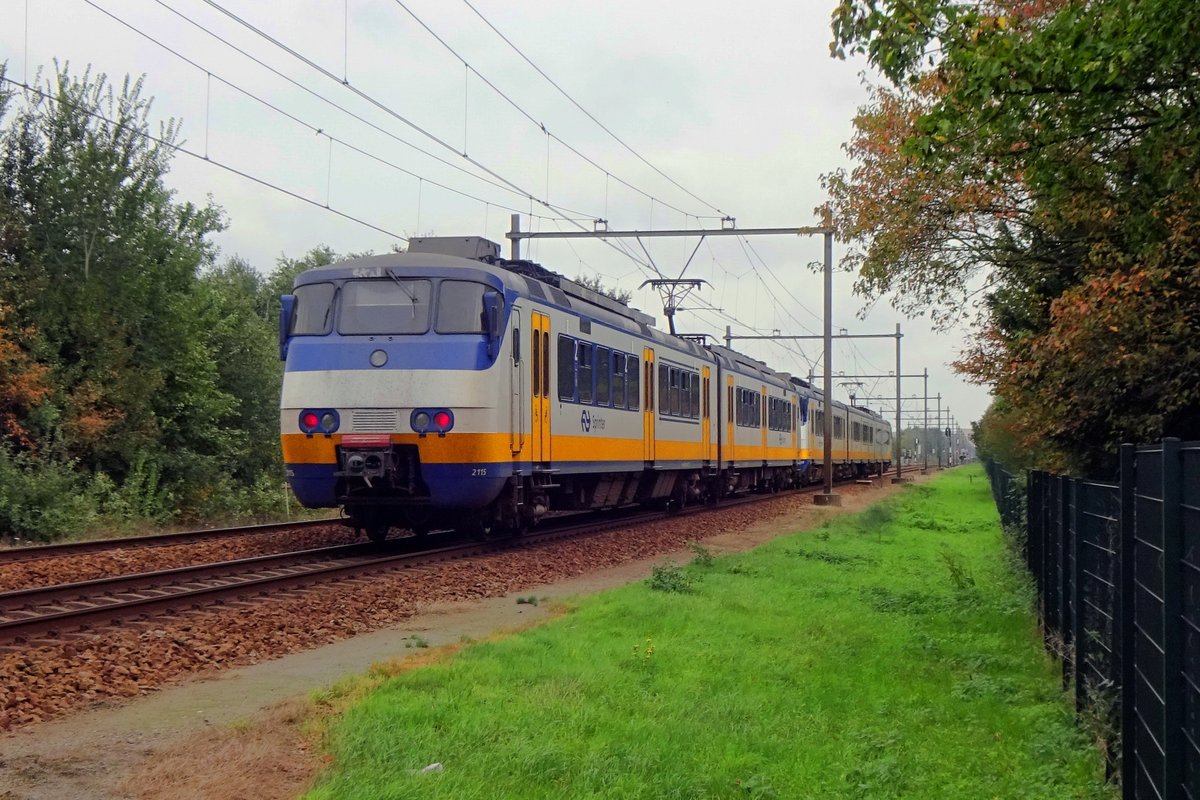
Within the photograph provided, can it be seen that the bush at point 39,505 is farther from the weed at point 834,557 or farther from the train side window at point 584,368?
the weed at point 834,557

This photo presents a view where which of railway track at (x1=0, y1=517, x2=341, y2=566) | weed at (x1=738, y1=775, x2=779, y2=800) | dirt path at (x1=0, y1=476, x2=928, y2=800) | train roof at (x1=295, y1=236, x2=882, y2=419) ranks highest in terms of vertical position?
train roof at (x1=295, y1=236, x2=882, y2=419)

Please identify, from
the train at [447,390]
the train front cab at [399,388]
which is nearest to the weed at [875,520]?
the train at [447,390]

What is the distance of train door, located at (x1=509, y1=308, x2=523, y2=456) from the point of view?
1541cm

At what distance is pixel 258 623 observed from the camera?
980 centimetres

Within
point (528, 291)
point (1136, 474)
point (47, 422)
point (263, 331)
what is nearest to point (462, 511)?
point (528, 291)

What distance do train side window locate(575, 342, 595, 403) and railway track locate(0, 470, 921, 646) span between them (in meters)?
2.48

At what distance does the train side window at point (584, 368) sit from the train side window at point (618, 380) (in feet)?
3.95

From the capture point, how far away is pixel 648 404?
72.9 ft

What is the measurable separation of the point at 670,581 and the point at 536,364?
187 inches

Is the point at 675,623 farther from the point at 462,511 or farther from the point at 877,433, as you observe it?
the point at 877,433

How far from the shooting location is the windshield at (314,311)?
15211 mm

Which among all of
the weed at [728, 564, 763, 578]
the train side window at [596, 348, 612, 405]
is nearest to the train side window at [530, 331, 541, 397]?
the train side window at [596, 348, 612, 405]

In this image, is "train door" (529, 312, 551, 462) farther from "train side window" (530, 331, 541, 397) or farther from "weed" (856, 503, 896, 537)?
"weed" (856, 503, 896, 537)

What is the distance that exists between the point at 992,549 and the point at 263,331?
2045 cm
